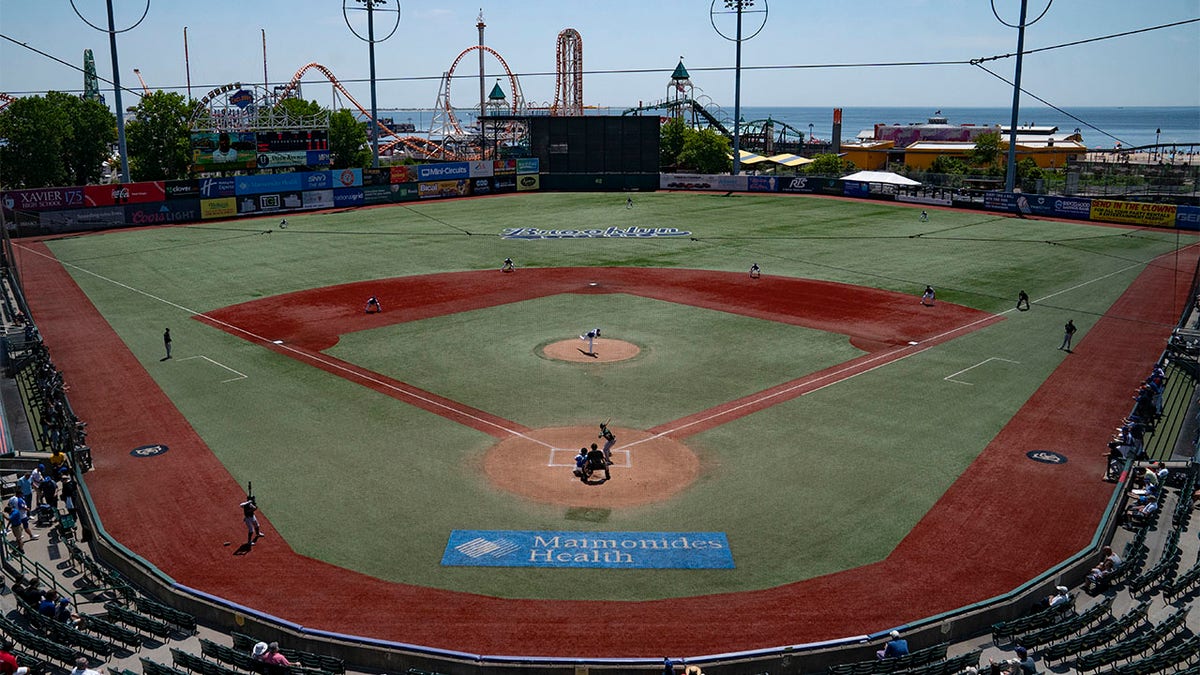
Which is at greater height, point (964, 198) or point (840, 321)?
point (964, 198)

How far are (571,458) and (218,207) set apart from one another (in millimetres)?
62114

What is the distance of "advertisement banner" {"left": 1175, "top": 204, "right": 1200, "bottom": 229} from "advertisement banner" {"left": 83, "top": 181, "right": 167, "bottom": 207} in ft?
271

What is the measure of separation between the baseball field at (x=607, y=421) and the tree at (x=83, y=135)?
33.4m

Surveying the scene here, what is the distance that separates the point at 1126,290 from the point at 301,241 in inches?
2221

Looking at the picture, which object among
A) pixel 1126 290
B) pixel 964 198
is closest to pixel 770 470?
pixel 1126 290

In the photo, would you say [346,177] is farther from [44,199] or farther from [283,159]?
[44,199]

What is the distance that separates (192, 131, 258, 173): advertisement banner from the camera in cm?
7888

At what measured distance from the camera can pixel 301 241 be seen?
68812mm

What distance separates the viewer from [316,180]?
3344 inches

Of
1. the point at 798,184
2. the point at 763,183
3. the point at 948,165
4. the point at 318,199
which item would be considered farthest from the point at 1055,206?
the point at 318,199

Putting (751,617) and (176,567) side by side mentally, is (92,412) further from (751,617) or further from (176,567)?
(751,617)

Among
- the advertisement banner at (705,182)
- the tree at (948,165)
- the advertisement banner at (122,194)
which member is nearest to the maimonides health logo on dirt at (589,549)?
the advertisement banner at (122,194)

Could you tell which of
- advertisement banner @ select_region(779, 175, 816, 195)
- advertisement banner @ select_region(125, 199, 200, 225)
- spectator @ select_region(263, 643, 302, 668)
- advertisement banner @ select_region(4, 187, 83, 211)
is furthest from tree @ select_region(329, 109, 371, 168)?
spectator @ select_region(263, 643, 302, 668)

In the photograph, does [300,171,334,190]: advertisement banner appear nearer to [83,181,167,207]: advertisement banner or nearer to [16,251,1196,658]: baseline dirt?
[83,181,167,207]: advertisement banner
